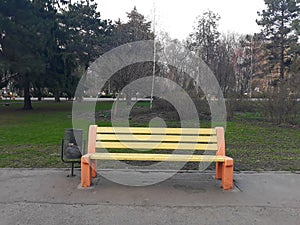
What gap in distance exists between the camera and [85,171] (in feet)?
13.3

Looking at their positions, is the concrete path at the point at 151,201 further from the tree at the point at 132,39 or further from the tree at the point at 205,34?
the tree at the point at 205,34

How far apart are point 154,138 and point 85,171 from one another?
1233 millimetres

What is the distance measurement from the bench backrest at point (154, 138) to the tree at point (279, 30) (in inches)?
A: 1296

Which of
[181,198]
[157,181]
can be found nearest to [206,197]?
[181,198]

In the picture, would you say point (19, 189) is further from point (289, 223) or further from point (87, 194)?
point (289, 223)

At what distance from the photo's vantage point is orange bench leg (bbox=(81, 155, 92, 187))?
4.04 meters

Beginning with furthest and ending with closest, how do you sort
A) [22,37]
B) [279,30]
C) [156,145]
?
[279,30] → [22,37] → [156,145]

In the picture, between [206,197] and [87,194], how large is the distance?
1646 millimetres

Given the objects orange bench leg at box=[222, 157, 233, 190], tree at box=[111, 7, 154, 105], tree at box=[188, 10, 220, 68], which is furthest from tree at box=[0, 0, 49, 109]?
orange bench leg at box=[222, 157, 233, 190]

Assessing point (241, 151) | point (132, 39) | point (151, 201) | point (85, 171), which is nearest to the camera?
point (151, 201)

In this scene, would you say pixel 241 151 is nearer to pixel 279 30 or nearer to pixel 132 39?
pixel 132 39

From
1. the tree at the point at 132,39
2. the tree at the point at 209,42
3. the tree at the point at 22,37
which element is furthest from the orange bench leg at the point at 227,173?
the tree at the point at 209,42

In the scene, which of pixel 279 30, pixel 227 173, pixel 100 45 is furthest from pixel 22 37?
pixel 279 30

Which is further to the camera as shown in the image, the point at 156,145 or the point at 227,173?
the point at 156,145
